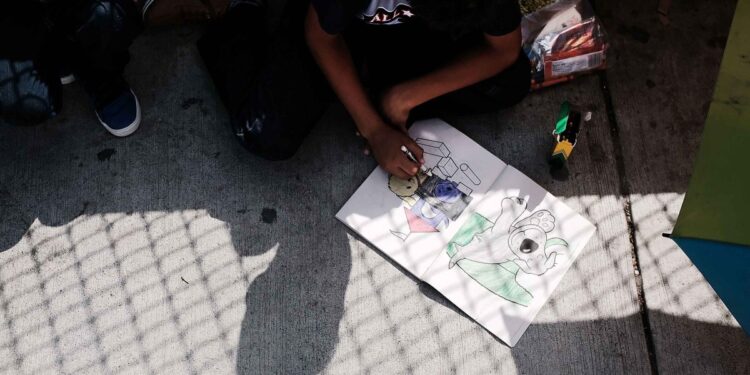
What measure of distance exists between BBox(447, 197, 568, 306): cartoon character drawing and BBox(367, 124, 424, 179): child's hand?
219 mm

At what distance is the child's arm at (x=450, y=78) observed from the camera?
5.90ft

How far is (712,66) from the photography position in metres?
2.12

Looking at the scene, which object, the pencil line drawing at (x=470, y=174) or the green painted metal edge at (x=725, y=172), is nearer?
the green painted metal edge at (x=725, y=172)

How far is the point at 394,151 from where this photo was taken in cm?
188

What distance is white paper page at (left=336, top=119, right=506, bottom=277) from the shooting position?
6.15ft

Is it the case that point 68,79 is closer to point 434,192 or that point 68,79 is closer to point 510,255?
point 434,192

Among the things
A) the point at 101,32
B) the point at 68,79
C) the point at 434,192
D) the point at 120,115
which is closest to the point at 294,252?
the point at 434,192

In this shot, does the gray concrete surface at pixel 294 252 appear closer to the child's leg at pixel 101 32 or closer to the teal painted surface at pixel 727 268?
the child's leg at pixel 101 32

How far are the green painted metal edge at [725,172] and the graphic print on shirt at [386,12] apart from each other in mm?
737

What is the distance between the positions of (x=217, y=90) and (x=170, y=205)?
0.37 meters

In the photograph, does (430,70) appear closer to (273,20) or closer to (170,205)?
(273,20)

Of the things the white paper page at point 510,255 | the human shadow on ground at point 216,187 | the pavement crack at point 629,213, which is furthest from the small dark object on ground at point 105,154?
the pavement crack at point 629,213

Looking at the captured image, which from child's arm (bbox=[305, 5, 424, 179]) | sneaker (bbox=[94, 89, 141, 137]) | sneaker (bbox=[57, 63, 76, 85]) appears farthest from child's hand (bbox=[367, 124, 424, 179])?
sneaker (bbox=[57, 63, 76, 85])

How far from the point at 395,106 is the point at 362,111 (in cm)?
9
